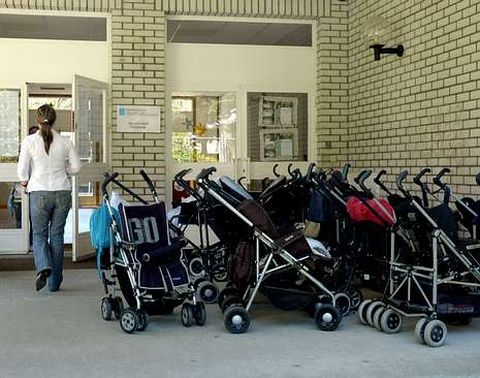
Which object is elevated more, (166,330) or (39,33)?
(39,33)

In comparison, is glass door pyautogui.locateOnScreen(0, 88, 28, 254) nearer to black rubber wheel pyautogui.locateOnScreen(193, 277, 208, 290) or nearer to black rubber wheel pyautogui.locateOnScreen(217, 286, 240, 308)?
black rubber wheel pyautogui.locateOnScreen(193, 277, 208, 290)

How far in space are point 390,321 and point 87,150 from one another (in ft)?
15.3

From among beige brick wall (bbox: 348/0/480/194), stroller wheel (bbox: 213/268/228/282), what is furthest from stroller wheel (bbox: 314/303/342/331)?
beige brick wall (bbox: 348/0/480/194)

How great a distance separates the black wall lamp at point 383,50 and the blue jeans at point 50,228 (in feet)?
12.0

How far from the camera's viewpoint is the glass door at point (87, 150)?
8633 mm

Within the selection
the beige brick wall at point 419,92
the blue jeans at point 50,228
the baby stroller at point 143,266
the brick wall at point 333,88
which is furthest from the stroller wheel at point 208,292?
the brick wall at point 333,88

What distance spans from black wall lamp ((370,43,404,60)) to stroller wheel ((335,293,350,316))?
3.19 meters

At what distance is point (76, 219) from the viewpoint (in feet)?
28.3

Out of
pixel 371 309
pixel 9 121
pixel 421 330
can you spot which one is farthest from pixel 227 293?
pixel 9 121

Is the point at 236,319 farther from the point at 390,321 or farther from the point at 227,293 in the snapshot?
the point at 390,321

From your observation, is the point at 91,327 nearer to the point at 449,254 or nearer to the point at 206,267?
the point at 206,267

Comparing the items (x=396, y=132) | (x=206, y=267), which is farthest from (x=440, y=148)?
(x=206, y=267)

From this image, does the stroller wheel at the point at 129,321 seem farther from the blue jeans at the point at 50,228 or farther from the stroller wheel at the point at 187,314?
the blue jeans at the point at 50,228

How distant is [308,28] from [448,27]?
282 cm
